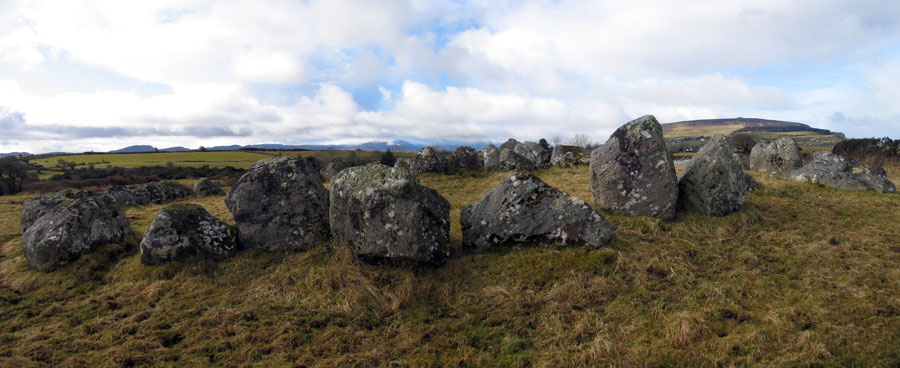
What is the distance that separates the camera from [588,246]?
7.46 m

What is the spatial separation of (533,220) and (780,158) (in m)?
18.0

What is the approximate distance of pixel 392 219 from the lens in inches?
271

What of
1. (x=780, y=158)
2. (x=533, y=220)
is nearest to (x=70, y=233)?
(x=533, y=220)

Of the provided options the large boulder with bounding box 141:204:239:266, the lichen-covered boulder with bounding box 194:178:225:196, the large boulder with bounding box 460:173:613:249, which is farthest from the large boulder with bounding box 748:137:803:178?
the lichen-covered boulder with bounding box 194:178:225:196

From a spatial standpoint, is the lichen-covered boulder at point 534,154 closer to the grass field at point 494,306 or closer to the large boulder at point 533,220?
the grass field at point 494,306

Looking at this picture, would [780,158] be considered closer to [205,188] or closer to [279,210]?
[279,210]

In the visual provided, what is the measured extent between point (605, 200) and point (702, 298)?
15.5 feet

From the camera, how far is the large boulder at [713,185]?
9.48m

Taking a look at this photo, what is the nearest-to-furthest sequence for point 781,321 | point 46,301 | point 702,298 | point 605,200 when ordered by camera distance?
point 781,321
point 702,298
point 46,301
point 605,200

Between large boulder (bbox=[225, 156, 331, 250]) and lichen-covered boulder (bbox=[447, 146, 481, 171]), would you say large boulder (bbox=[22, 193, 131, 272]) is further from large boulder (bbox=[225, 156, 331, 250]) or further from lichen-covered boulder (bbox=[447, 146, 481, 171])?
lichen-covered boulder (bbox=[447, 146, 481, 171])

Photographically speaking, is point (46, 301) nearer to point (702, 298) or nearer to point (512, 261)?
point (512, 261)

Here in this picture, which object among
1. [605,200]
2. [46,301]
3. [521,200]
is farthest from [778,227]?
[46,301]

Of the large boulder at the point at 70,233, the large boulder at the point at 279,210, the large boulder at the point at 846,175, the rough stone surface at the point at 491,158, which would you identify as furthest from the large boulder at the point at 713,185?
the rough stone surface at the point at 491,158

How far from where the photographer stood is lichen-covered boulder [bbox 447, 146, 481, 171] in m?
23.0
